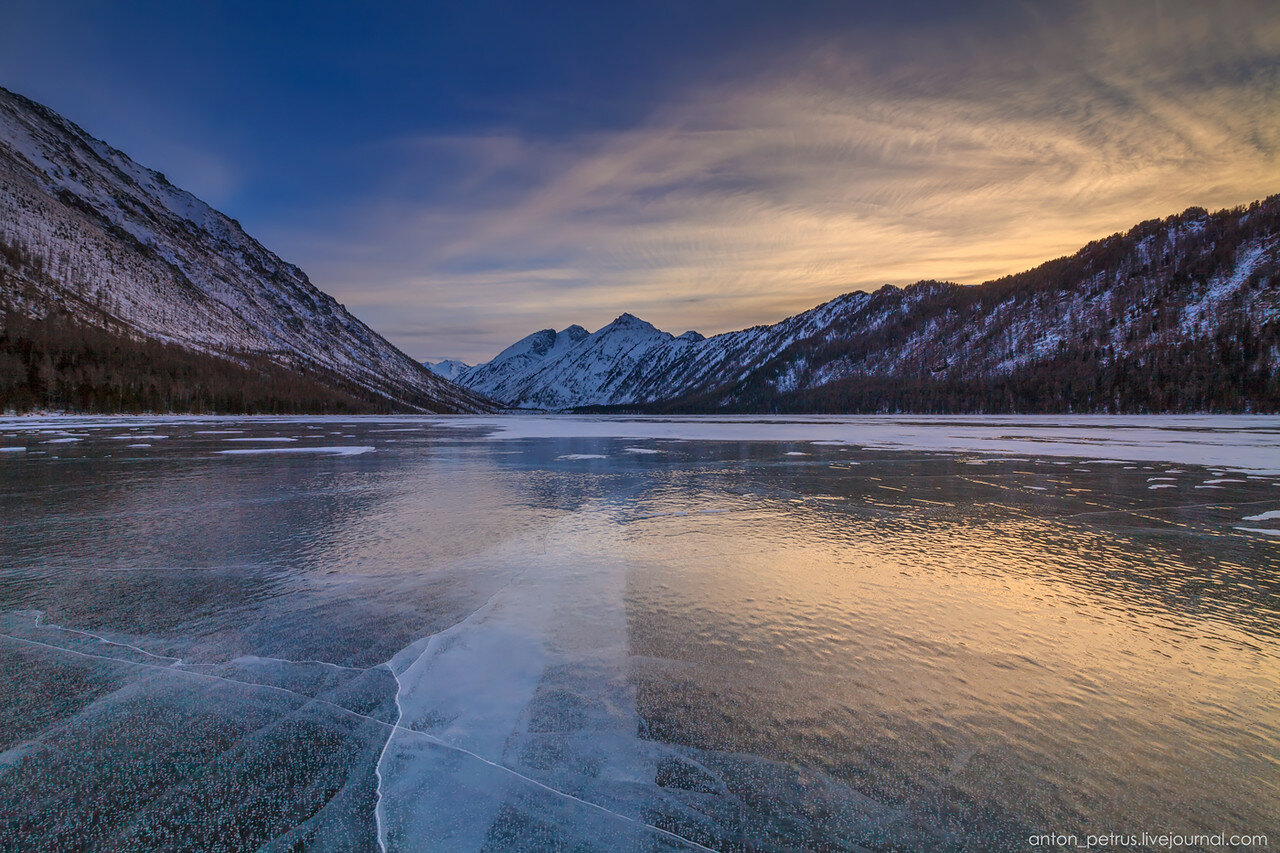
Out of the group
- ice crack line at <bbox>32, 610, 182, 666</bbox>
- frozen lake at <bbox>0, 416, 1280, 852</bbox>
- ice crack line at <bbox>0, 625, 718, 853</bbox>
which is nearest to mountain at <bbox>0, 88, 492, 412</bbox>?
ice crack line at <bbox>32, 610, 182, 666</bbox>

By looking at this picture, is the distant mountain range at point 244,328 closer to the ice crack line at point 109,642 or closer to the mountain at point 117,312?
the mountain at point 117,312

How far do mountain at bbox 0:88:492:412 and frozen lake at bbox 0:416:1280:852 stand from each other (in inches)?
4460

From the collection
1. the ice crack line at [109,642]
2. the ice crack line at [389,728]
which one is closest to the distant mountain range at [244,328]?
the ice crack line at [109,642]

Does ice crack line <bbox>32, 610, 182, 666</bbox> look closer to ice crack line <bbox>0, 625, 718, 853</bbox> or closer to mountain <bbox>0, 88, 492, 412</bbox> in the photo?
ice crack line <bbox>0, 625, 718, 853</bbox>

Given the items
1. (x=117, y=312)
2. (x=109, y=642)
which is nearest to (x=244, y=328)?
(x=117, y=312)

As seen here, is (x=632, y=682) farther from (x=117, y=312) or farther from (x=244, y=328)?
(x=244, y=328)

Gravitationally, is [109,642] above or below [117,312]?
below

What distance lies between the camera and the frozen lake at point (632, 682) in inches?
119

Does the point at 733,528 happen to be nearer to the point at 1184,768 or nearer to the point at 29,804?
the point at 1184,768

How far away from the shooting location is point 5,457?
22.3m

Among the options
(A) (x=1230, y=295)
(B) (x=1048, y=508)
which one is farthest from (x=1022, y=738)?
(A) (x=1230, y=295)

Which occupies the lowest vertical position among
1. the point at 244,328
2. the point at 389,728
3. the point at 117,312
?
the point at 389,728

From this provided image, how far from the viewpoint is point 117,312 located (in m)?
122

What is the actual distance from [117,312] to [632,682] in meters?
168
